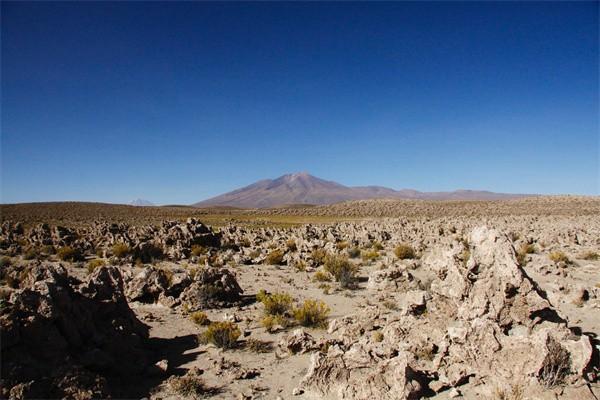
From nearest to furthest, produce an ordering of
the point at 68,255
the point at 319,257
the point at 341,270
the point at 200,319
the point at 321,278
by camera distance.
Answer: the point at 200,319
the point at 341,270
the point at 321,278
the point at 319,257
the point at 68,255

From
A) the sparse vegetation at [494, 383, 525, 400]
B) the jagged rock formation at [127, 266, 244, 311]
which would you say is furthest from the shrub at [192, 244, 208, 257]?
the sparse vegetation at [494, 383, 525, 400]

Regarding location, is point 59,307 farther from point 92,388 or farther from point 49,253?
point 49,253

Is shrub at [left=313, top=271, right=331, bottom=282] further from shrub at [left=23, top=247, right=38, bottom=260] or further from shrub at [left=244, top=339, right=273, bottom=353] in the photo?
shrub at [left=23, top=247, right=38, bottom=260]

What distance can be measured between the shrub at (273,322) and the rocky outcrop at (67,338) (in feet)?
9.51

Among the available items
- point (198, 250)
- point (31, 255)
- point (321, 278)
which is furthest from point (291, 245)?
point (31, 255)

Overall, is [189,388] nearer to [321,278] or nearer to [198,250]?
[321,278]

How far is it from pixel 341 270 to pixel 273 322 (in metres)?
5.69

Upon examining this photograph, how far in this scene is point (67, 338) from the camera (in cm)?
688

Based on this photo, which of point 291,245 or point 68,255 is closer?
point 68,255

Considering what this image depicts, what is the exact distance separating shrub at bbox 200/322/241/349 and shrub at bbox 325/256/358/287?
6395mm

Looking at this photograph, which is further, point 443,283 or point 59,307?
point 443,283

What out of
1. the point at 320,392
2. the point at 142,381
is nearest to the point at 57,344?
the point at 142,381

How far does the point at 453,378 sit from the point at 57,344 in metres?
6.70

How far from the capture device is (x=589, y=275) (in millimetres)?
15023
